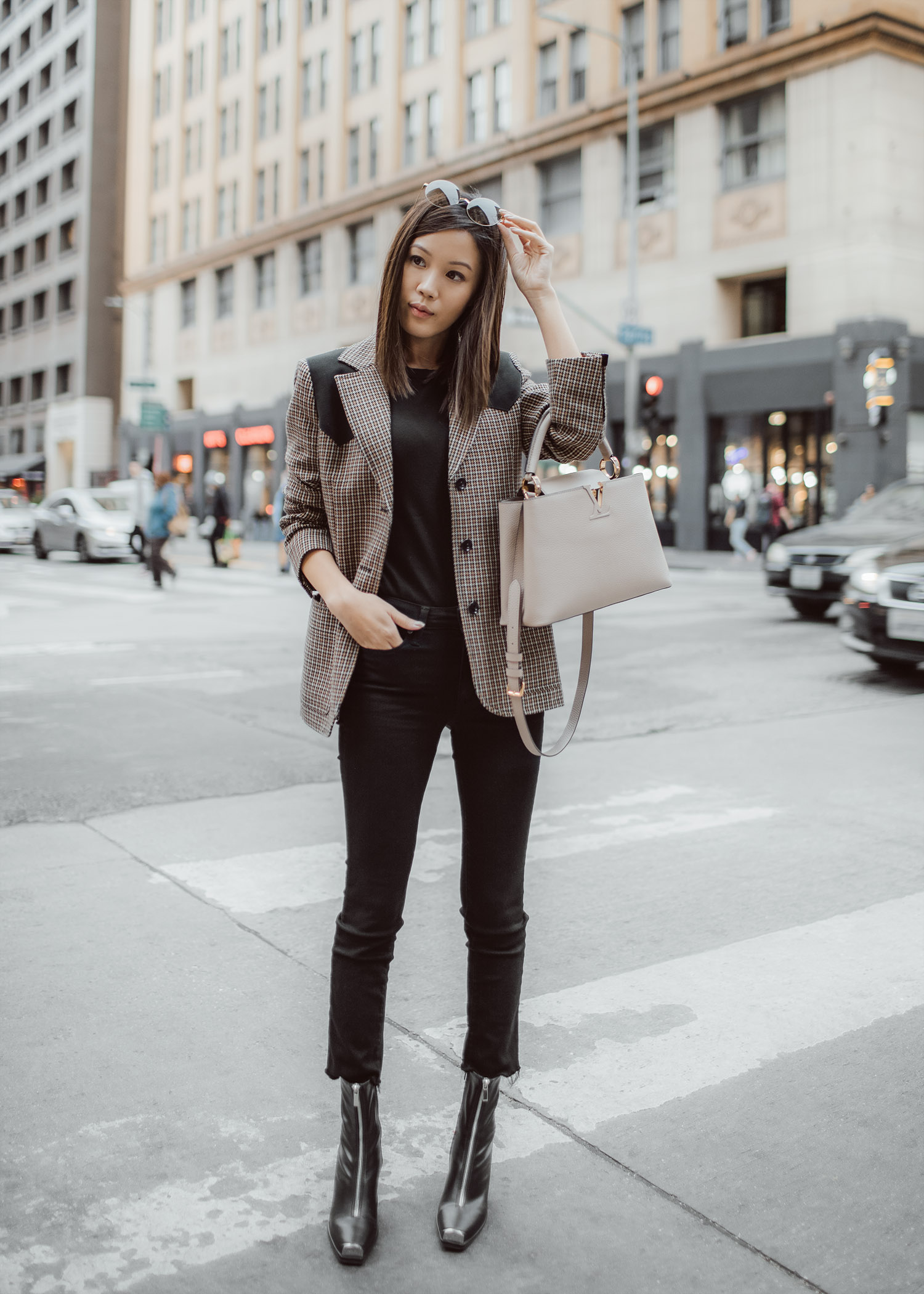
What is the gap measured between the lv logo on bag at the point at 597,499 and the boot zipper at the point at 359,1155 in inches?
47.2

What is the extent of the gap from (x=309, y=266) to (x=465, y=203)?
4365 cm

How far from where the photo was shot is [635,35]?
3186 centimetres

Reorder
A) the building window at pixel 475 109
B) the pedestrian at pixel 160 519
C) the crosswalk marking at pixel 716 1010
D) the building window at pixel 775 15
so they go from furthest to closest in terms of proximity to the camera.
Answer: the building window at pixel 475 109 → the building window at pixel 775 15 → the pedestrian at pixel 160 519 → the crosswalk marking at pixel 716 1010

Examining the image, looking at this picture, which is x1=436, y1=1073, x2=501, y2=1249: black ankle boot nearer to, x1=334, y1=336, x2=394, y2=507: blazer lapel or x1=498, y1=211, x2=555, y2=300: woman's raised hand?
x1=334, y1=336, x2=394, y2=507: blazer lapel

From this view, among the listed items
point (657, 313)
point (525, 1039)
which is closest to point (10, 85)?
point (657, 313)

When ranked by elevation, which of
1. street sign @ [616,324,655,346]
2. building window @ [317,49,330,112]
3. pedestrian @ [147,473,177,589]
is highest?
building window @ [317,49,330,112]

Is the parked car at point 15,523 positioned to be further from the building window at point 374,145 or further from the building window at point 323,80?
the building window at point 323,80

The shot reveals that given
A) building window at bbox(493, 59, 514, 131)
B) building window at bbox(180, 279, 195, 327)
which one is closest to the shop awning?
building window at bbox(180, 279, 195, 327)

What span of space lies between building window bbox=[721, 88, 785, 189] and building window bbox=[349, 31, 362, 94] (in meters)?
16.5

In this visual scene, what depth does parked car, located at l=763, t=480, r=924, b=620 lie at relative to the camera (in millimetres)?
13484

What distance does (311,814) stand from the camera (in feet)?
18.5

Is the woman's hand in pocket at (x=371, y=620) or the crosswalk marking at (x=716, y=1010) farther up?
the woman's hand in pocket at (x=371, y=620)

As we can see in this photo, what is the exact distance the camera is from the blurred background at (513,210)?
27.1 m

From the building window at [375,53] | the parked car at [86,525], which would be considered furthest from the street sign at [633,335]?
the building window at [375,53]
